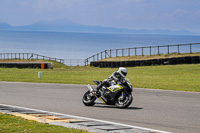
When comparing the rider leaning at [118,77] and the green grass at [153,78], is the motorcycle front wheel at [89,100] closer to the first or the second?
the rider leaning at [118,77]

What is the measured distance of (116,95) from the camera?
11.8m

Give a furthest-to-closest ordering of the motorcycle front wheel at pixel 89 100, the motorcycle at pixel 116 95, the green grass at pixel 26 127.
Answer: the motorcycle front wheel at pixel 89 100 < the motorcycle at pixel 116 95 < the green grass at pixel 26 127

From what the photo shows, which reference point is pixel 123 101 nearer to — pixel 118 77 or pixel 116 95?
pixel 116 95

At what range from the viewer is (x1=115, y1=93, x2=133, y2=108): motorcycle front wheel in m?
11.6

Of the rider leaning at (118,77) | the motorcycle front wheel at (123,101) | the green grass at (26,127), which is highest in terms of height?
the rider leaning at (118,77)

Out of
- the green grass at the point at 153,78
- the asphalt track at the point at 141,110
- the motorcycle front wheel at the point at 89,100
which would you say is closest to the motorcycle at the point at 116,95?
the motorcycle front wheel at the point at 89,100

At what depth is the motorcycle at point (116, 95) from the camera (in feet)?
37.9

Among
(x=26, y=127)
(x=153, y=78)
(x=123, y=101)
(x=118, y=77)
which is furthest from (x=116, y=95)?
(x=153, y=78)

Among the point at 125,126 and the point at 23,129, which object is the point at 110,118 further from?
the point at 23,129

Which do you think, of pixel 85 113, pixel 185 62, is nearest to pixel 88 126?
pixel 85 113

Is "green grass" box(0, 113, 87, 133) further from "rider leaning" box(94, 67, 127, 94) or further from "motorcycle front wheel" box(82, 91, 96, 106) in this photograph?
"motorcycle front wheel" box(82, 91, 96, 106)

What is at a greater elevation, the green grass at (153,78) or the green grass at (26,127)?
the green grass at (153,78)

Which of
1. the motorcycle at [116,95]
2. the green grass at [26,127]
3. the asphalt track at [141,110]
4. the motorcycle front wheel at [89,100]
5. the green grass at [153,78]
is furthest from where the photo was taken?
the green grass at [153,78]

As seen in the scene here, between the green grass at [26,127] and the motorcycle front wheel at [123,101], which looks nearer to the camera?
the green grass at [26,127]
